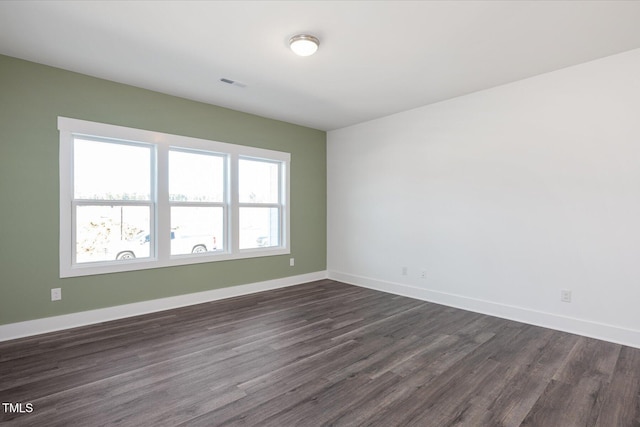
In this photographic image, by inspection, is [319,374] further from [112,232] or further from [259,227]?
Answer: [259,227]

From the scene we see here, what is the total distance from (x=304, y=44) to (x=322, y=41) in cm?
18

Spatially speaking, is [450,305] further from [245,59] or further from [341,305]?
[245,59]

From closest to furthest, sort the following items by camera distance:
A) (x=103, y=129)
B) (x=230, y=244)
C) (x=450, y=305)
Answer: (x=103, y=129) < (x=450, y=305) < (x=230, y=244)

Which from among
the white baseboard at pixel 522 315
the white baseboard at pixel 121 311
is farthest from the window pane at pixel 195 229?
the white baseboard at pixel 522 315

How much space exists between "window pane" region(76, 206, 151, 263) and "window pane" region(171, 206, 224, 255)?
1.08 feet

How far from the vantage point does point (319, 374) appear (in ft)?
7.81

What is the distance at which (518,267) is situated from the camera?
3.57 m

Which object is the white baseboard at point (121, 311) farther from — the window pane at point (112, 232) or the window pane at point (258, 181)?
the window pane at point (258, 181)

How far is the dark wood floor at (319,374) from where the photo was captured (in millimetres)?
1917

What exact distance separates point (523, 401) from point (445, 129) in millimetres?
3209

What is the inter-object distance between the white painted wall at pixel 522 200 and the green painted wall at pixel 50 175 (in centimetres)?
265

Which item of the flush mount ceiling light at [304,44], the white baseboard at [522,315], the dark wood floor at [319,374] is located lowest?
the dark wood floor at [319,374]

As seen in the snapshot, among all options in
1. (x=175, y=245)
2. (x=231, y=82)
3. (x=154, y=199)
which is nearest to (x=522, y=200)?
(x=231, y=82)

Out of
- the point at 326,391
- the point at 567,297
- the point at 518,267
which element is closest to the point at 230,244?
the point at 326,391
